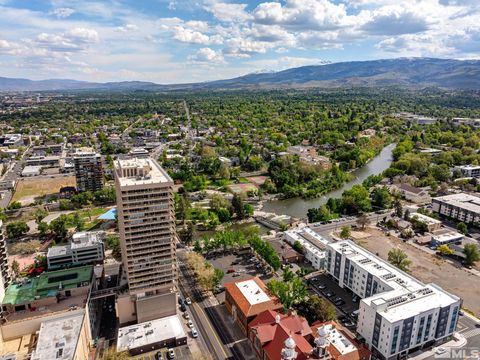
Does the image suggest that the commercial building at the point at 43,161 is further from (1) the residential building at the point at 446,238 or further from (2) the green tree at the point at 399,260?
(1) the residential building at the point at 446,238

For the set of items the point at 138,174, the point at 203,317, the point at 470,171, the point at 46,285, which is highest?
the point at 138,174

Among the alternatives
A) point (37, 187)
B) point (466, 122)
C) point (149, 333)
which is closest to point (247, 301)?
point (149, 333)

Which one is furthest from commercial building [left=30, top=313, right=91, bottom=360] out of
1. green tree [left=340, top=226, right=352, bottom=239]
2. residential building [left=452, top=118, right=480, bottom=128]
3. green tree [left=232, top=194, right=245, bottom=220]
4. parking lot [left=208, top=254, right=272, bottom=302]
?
residential building [left=452, top=118, right=480, bottom=128]

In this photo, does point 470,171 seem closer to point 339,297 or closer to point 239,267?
point 339,297

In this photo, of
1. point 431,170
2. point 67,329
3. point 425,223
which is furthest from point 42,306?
point 431,170

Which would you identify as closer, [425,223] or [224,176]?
[425,223]

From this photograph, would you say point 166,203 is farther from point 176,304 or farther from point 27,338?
point 27,338
